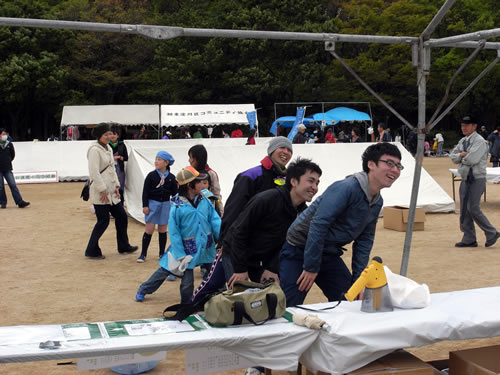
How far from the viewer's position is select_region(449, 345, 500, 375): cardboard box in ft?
11.7

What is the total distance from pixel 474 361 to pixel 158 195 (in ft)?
17.8

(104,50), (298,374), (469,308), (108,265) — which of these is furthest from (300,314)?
(104,50)

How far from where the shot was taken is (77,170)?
22.5 metres

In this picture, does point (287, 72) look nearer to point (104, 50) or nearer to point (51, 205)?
point (104, 50)

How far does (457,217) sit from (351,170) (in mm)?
2289

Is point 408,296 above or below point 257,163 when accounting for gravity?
below

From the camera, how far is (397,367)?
333 centimetres

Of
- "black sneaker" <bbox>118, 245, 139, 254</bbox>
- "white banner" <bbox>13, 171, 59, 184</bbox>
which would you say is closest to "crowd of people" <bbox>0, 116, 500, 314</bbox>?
"black sneaker" <bbox>118, 245, 139, 254</bbox>

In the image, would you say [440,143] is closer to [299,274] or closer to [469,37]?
[469,37]

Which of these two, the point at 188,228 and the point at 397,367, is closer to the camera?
the point at 397,367

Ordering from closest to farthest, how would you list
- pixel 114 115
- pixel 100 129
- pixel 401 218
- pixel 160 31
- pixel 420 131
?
pixel 160 31 → pixel 420 131 → pixel 100 129 → pixel 401 218 → pixel 114 115

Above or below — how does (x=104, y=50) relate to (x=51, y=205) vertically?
above

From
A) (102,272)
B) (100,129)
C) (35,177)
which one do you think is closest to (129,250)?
(102,272)

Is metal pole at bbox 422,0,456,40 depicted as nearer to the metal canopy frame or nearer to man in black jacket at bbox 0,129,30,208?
the metal canopy frame
